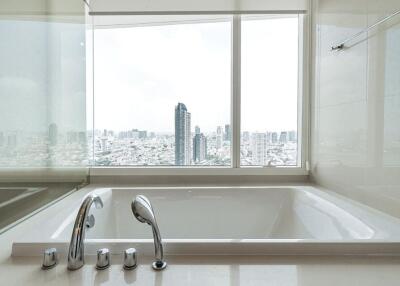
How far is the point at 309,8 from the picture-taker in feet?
6.08

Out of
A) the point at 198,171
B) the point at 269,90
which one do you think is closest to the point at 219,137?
the point at 198,171

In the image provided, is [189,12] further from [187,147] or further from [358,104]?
[358,104]

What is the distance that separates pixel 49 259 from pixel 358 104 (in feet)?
4.97

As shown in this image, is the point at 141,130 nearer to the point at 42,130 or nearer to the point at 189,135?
the point at 189,135

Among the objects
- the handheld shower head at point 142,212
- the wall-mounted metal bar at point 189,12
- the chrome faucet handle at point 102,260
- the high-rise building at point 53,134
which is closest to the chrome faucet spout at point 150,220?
the handheld shower head at point 142,212

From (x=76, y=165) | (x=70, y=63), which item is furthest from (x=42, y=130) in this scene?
(x=70, y=63)

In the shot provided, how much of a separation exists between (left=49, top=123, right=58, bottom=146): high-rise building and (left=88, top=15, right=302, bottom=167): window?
1.44 ft

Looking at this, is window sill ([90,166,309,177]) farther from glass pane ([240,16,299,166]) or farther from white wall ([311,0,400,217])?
white wall ([311,0,400,217])

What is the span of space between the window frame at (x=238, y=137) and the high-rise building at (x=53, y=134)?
434 millimetres

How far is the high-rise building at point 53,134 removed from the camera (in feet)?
4.96

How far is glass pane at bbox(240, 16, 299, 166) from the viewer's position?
196 cm

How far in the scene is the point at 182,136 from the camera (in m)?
1.98

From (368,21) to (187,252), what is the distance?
135 cm

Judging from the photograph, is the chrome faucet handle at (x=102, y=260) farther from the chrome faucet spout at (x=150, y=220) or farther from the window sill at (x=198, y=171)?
the window sill at (x=198, y=171)
